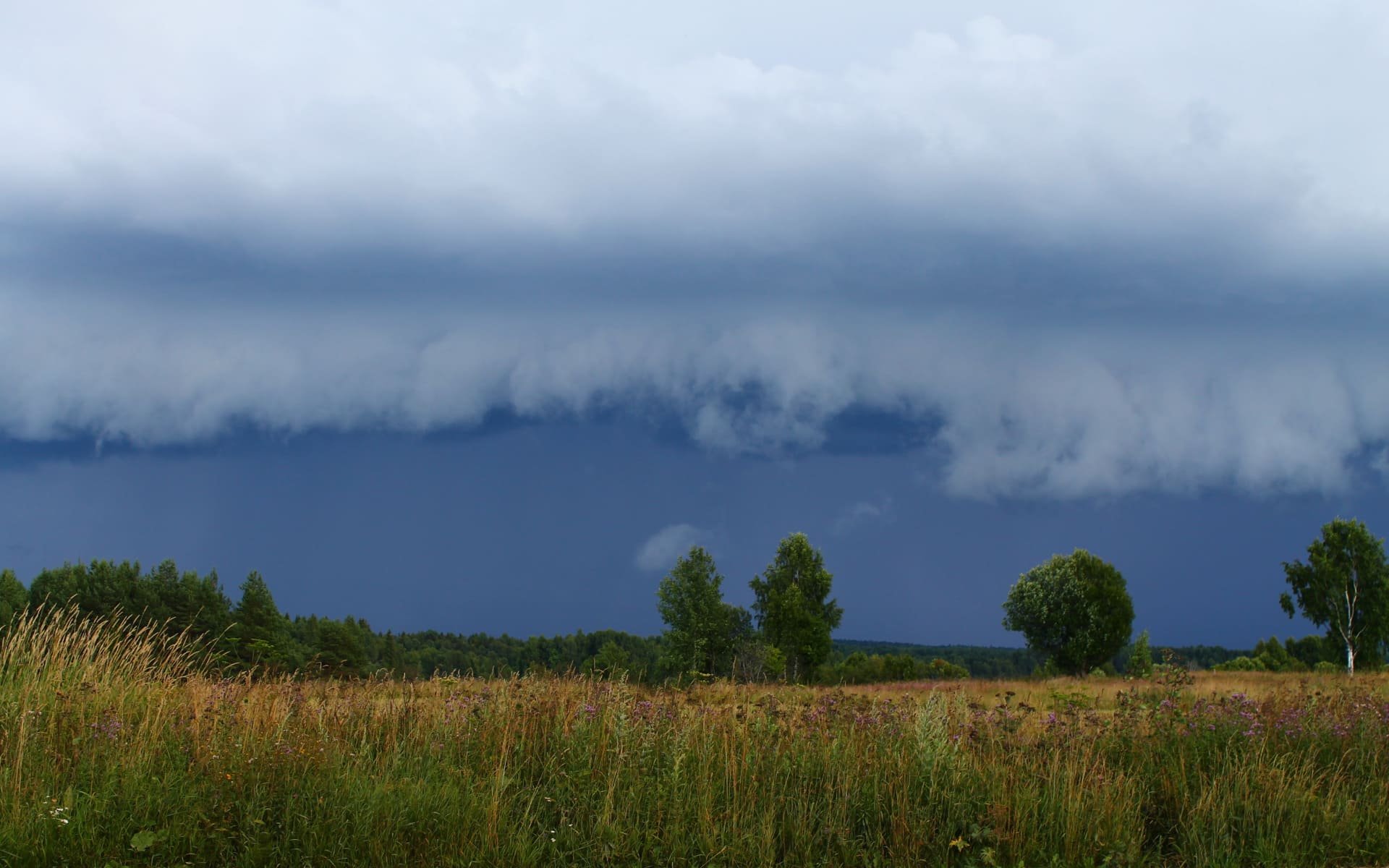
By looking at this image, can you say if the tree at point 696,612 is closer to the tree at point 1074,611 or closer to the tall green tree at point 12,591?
the tree at point 1074,611

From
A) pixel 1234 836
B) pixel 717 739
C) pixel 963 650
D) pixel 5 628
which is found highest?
pixel 5 628

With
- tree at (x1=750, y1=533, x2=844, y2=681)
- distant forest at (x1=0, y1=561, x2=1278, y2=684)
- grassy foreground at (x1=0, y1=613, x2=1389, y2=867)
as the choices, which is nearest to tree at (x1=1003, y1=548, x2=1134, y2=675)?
distant forest at (x1=0, y1=561, x2=1278, y2=684)

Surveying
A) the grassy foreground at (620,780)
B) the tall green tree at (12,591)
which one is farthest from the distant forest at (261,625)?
the grassy foreground at (620,780)

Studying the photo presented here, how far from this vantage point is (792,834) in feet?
21.9

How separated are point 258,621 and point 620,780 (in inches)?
3005

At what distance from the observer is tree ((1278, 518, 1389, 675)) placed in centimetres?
5388

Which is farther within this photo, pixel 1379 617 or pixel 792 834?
pixel 1379 617

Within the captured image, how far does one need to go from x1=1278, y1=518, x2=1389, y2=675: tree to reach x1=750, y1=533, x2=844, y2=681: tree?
102 ft

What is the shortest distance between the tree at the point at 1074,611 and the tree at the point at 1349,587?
46.4ft

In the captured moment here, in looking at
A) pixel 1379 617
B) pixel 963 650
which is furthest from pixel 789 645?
pixel 963 650

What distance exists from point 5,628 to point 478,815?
751cm

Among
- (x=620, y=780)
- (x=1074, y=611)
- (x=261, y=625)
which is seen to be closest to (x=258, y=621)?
(x=261, y=625)

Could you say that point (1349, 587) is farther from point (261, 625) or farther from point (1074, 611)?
point (261, 625)

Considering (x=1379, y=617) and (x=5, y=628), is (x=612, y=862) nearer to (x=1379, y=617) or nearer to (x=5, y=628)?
(x=5, y=628)
